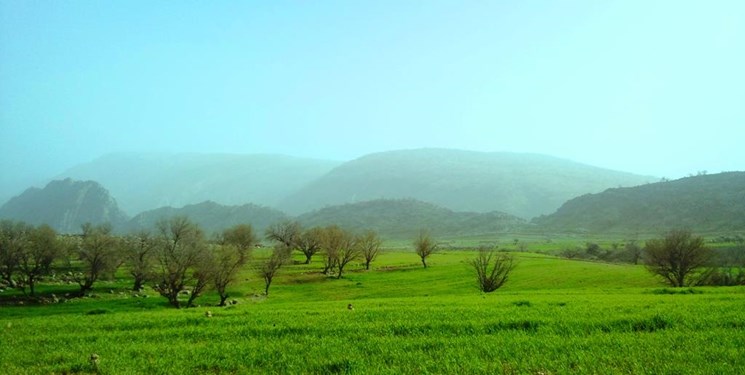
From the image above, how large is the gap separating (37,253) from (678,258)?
88532mm

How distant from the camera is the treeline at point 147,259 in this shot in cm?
5306

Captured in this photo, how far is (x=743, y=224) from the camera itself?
187375 mm

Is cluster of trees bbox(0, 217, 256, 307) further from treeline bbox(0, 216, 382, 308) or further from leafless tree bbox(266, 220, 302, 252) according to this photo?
leafless tree bbox(266, 220, 302, 252)

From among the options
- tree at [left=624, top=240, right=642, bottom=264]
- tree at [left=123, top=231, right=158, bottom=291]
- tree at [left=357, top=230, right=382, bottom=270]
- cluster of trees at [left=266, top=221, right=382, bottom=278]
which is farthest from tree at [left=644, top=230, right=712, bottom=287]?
tree at [left=123, top=231, right=158, bottom=291]

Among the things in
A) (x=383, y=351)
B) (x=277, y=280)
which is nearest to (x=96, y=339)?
(x=383, y=351)

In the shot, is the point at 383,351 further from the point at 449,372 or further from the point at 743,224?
the point at 743,224

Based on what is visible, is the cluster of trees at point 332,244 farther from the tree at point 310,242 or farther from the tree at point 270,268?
the tree at point 270,268

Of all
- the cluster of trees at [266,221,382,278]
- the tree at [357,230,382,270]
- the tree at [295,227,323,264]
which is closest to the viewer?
the cluster of trees at [266,221,382,278]

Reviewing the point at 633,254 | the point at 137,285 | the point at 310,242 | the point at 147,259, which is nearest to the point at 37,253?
the point at 137,285

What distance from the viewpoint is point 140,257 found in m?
74.0

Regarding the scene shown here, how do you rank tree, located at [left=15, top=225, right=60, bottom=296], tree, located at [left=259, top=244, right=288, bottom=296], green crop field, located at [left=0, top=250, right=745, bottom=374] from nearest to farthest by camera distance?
1. green crop field, located at [left=0, top=250, right=745, bottom=374]
2. tree, located at [left=15, top=225, right=60, bottom=296]
3. tree, located at [left=259, top=244, right=288, bottom=296]

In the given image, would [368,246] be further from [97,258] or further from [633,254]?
[633,254]

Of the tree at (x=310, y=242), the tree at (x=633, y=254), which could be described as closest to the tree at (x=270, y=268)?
the tree at (x=310, y=242)

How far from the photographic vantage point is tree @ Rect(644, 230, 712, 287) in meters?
56.4
